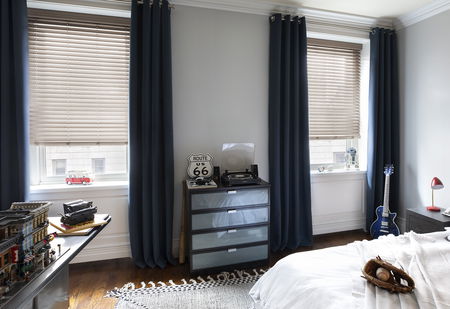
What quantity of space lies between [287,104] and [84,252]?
2.56 m

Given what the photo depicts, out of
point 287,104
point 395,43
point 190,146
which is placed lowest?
point 190,146

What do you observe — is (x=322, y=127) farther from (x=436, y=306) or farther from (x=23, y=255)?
(x=23, y=255)

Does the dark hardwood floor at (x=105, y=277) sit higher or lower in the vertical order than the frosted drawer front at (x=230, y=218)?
lower

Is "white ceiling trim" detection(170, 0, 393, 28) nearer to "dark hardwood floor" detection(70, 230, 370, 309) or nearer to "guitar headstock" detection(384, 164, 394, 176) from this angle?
"guitar headstock" detection(384, 164, 394, 176)

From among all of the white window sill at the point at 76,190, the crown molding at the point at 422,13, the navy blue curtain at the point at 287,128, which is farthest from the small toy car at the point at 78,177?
the crown molding at the point at 422,13

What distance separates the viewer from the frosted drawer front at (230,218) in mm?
2244

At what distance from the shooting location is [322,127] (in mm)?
3244

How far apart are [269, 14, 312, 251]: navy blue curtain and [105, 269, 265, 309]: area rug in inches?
30.2

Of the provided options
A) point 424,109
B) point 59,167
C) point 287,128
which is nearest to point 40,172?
point 59,167

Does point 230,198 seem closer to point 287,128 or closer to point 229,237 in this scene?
point 229,237

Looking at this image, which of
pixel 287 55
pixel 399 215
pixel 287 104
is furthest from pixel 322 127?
pixel 399 215

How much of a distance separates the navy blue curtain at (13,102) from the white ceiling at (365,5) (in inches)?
95.1

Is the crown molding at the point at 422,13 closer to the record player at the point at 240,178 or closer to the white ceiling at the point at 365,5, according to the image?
the white ceiling at the point at 365,5

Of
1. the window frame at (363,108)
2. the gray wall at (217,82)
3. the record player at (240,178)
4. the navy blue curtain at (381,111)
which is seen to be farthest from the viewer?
the window frame at (363,108)
